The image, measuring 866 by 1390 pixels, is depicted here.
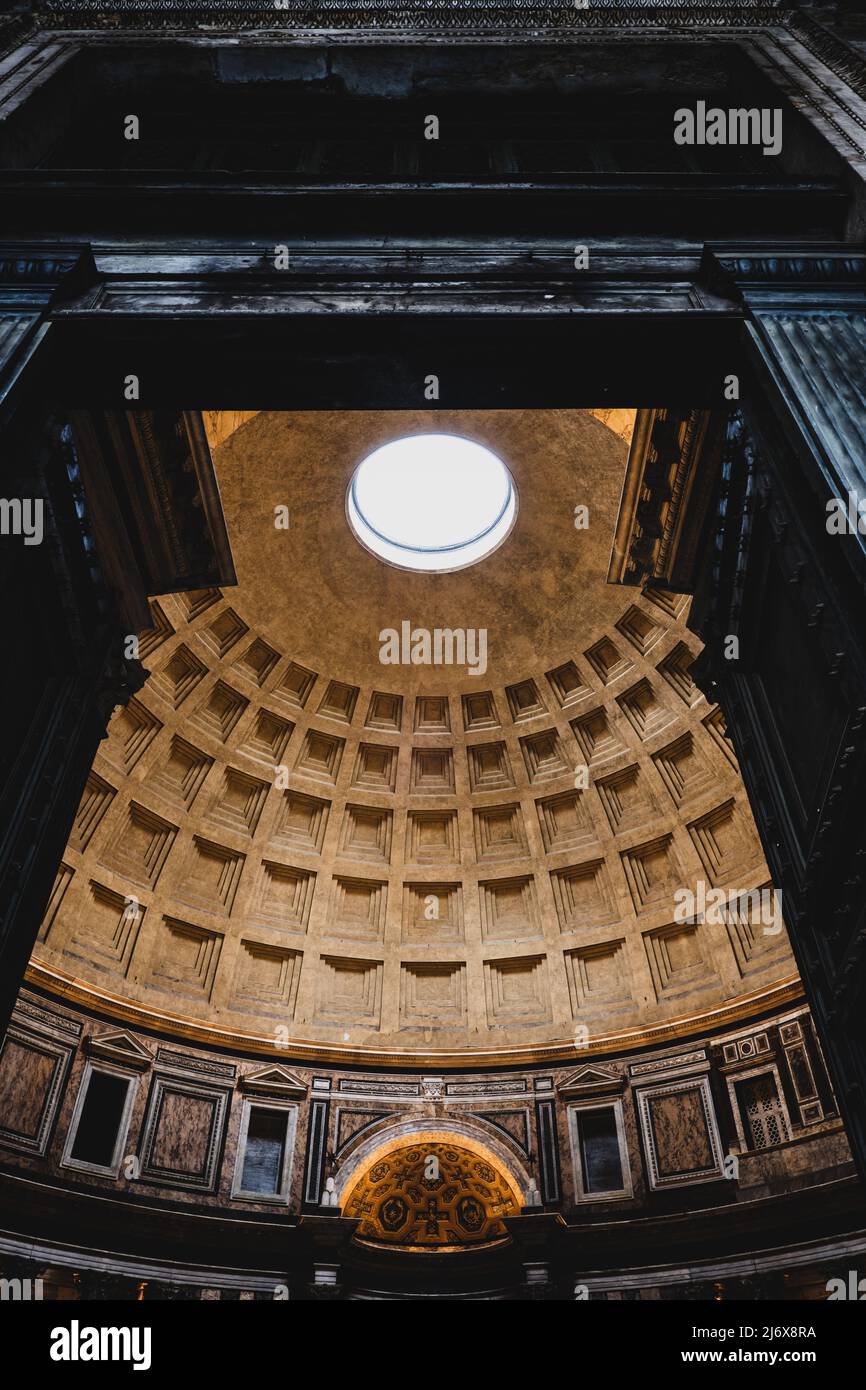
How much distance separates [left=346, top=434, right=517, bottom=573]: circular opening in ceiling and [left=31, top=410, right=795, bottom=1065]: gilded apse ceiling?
45 cm

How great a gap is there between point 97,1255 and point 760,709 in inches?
427

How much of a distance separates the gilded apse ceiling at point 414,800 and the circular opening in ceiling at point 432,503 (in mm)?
451

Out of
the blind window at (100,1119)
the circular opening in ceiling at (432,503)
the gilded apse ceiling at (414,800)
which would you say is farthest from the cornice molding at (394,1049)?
the circular opening in ceiling at (432,503)

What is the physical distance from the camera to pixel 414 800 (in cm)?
1777

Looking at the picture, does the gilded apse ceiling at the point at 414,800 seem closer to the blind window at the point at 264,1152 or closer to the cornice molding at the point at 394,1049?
the cornice molding at the point at 394,1049

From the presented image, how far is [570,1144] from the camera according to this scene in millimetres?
14602

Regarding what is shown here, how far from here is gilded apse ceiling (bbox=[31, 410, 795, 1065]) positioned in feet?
50.0

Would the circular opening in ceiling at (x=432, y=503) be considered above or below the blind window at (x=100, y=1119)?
above

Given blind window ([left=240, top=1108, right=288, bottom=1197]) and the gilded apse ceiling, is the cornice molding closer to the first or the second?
the gilded apse ceiling

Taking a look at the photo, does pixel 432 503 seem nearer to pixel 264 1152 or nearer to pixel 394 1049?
pixel 394 1049

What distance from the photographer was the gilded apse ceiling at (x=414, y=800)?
1523cm

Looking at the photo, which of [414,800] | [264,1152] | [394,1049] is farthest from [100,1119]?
[414,800]

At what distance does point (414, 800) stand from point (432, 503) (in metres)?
6.25

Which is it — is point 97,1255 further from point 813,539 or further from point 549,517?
point 549,517
